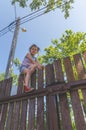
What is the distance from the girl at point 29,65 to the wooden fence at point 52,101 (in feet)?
0.38

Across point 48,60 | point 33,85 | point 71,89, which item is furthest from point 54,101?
point 48,60

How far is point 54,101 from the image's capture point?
11.4ft

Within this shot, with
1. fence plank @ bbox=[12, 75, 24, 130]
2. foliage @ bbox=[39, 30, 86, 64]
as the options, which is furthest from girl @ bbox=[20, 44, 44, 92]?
foliage @ bbox=[39, 30, 86, 64]

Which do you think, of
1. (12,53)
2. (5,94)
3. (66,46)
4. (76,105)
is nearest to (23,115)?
(5,94)

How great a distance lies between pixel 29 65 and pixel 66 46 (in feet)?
52.8

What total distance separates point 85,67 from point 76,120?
1.00m

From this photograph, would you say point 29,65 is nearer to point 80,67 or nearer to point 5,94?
point 5,94

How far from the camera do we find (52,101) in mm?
3479

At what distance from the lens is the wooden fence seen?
3240 millimetres

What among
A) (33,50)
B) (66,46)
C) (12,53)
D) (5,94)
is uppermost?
(66,46)

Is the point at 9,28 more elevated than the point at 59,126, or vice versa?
the point at 9,28

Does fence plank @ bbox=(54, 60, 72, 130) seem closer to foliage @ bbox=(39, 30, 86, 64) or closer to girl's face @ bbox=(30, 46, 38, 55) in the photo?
girl's face @ bbox=(30, 46, 38, 55)

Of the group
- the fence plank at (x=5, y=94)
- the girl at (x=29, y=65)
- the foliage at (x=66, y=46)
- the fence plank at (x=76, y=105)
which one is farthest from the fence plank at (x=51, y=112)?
the foliage at (x=66, y=46)

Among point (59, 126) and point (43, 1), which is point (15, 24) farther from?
point (59, 126)
